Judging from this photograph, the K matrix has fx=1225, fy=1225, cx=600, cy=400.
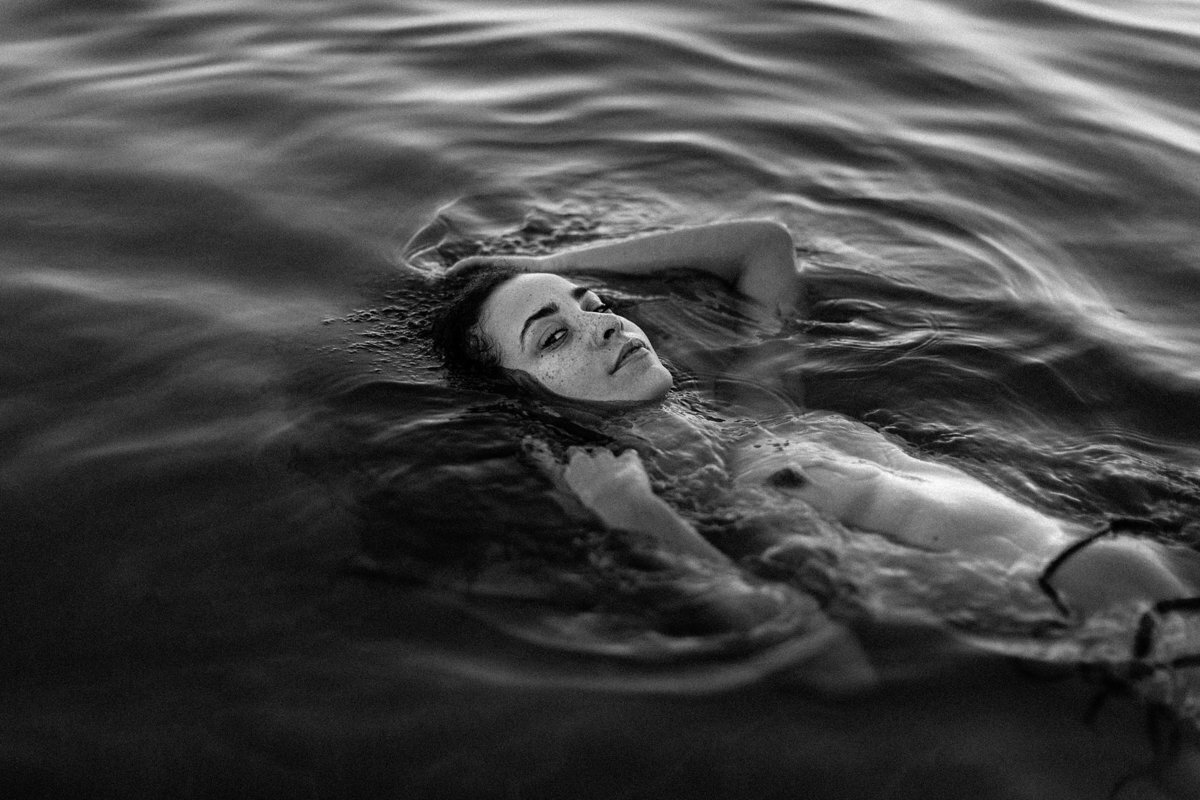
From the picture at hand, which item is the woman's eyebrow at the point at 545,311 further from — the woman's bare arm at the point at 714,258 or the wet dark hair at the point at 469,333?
the woman's bare arm at the point at 714,258

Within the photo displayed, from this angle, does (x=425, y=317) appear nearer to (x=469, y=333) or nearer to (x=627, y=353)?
(x=469, y=333)

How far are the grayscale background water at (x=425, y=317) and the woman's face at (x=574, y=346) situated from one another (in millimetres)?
427

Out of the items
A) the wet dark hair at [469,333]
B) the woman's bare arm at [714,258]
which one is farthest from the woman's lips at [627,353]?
the woman's bare arm at [714,258]

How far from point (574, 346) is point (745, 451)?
96 cm

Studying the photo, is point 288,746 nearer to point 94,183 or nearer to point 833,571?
point 833,571

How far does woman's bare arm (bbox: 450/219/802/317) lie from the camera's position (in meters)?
6.68

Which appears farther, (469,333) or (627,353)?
(469,333)

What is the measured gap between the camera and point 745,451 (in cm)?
531

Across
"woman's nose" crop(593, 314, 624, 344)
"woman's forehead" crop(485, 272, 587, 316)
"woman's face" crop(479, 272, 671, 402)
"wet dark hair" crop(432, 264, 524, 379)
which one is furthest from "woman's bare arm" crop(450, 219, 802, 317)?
"woman's nose" crop(593, 314, 624, 344)

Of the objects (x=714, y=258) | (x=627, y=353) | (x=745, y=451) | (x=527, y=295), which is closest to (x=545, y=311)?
(x=527, y=295)

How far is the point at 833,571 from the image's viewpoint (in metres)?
4.39

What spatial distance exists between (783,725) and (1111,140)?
20.3ft

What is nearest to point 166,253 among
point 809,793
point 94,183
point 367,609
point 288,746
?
point 94,183

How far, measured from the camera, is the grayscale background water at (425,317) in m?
3.84
